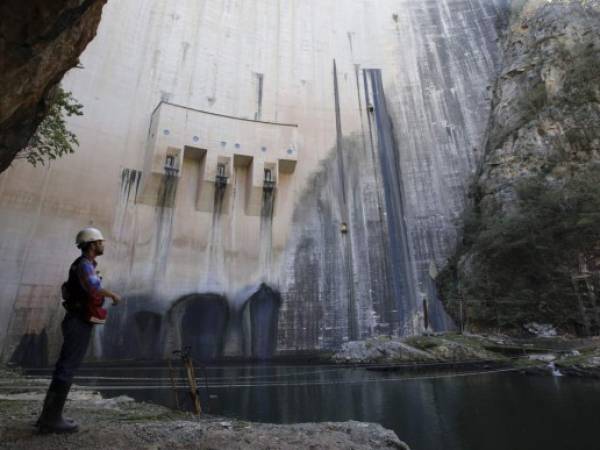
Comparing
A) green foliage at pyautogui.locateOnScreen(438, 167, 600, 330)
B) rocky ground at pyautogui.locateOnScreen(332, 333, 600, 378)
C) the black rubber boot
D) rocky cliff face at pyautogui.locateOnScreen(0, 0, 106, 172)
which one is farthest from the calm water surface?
green foliage at pyautogui.locateOnScreen(438, 167, 600, 330)

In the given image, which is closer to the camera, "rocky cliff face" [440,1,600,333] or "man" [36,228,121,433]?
"man" [36,228,121,433]

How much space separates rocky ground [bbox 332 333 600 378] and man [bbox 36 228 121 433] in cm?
707

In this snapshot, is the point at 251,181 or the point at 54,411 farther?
the point at 251,181

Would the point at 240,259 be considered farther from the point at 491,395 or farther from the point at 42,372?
the point at 491,395

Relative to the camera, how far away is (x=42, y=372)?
27.2ft

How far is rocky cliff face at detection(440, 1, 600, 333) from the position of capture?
30.2ft

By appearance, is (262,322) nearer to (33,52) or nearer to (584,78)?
(33,52)

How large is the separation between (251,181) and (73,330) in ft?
36.6

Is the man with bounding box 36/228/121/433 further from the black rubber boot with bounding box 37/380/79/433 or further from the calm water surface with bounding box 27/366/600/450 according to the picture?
the calm water surface with bounding box 27/366/600/450

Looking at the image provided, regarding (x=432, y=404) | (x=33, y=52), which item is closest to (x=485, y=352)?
(x=432, y=404)

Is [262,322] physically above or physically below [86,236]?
above

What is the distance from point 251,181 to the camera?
1309 centimetres

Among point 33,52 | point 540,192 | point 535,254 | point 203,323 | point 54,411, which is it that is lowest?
point 54,411

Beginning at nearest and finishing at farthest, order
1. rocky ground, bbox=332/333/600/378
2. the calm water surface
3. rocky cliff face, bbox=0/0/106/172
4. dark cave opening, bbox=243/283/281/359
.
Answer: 1. rocky cliff face, bbox=0/0/106/172
2. the calm water surface
3. rocky ground, bbox=332/333/600/378
4. dark cave opening, bbox=243/283/281/359
